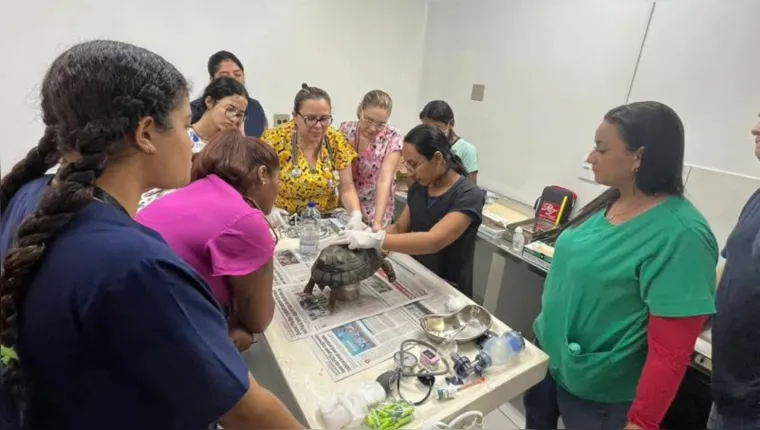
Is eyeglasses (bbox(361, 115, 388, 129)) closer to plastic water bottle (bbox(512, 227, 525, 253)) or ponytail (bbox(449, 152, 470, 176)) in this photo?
ponytail (bbox(449, 152, 470, 176))

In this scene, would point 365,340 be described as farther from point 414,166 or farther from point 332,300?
point 414,166

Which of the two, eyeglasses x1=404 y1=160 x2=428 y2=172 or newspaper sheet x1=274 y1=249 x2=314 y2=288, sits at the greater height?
eyeglasses x1=404 y1=160 x2=428 y2=172

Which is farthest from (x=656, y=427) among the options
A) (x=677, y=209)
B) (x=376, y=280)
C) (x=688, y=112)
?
(x=688, y=112)

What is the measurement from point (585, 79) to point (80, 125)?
255 centimetres

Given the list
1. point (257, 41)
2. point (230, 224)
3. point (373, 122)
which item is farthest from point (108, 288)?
point (257, 41)

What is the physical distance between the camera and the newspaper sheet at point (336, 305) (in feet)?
4.17

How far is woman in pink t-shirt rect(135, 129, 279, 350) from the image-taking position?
37.9 inches

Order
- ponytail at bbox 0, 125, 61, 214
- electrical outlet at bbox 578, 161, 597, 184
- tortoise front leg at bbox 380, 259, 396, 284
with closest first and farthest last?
ponytail at bbox 0, 125, 61, 214 < tortoise front leg at bbox 380, 259, 396, 284 < electrical outlet at bbox 578, 161, 597, 184

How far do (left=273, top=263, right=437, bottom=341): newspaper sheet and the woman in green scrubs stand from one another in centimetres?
49

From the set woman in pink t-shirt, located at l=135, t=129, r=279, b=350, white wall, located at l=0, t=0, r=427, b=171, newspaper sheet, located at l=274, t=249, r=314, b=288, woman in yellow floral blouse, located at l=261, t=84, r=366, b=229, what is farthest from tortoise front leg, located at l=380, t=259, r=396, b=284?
white wall, located at l=0, t=0, r=427, b=171

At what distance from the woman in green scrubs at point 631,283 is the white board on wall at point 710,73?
45.9 inches

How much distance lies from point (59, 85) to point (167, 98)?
13 cm

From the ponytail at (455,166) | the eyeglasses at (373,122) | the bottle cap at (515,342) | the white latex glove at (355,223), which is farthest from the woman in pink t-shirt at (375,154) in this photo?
the bottle cap at (515,342)

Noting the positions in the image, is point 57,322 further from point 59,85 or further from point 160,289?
point 59,85
